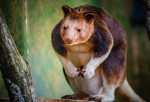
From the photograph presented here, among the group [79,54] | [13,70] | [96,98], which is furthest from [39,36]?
[13,70]

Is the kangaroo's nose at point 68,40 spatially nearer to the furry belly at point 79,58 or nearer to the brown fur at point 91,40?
the brown fur at point 91,40

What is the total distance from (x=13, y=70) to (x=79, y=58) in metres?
1.05

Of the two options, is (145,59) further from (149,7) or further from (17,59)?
(17,59)

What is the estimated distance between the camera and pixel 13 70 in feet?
Result: 7.52

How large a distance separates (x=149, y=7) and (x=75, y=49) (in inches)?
35.4

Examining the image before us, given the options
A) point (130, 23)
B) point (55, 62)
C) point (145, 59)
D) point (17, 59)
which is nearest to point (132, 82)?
point (145, 59)

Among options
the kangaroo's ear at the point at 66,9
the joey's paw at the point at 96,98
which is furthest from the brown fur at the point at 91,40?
the joey's paw at the point at 96,98

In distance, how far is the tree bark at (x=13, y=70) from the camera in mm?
2234

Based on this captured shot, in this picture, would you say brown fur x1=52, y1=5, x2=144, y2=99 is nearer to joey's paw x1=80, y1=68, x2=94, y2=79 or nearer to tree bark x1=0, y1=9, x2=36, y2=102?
joey's paw x1=80, y1=68, x2=94, y2=79

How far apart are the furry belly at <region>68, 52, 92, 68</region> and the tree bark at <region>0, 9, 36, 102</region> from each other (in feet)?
2.83

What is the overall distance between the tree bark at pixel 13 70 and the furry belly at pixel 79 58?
0.86m

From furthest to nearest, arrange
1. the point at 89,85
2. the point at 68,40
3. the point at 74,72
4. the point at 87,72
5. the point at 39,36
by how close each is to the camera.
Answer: the point at 39,36 → the point at 89,85 → the point at 74,72 → the point at 87,72 → the point at 68,40

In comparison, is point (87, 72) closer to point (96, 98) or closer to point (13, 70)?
point (96, 98)

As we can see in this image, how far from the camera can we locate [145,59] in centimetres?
597
